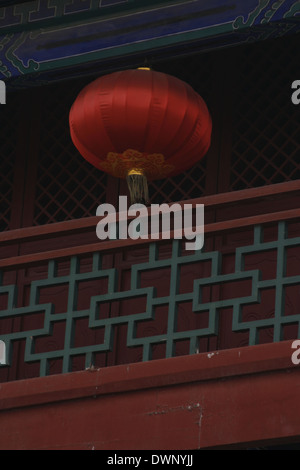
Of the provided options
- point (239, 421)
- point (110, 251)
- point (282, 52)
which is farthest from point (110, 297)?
point (282, 52)

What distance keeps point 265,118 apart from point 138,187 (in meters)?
1.56

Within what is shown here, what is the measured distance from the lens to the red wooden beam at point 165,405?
7.91m

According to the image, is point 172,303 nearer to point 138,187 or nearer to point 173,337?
point 173,337

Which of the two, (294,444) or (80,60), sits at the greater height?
(80,60)

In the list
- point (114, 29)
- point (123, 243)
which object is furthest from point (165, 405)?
point (114, 29)

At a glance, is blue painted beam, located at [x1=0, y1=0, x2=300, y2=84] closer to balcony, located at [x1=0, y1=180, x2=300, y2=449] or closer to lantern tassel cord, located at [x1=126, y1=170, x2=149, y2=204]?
lantern tassel cord, located at [x1=126, y1=170, x2=149, y2=204]

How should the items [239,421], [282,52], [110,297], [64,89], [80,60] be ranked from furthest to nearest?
[64,89] < [282,52] < [80,60] < [110,297] < [239,421]

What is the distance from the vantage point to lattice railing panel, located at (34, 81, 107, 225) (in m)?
10.8

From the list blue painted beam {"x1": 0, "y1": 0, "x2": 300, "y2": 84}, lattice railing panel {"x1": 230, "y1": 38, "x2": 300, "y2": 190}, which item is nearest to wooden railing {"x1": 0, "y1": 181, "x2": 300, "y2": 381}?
lattice railing panel {"x1": 230, "y1": 38, "x2": 300, "y2": 190}

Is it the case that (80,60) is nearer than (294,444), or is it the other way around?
(294,444)

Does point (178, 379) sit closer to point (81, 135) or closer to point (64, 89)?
point (81, 135)

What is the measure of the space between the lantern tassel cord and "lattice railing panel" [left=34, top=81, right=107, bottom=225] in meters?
1.48

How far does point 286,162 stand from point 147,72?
1562mm

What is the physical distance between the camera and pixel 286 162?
33.5 feet
